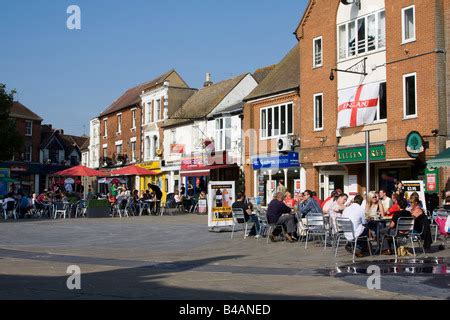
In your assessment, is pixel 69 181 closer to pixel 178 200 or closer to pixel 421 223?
pixel 178 200

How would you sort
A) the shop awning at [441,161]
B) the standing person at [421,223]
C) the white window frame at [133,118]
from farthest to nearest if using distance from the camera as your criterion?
the white window frame at [133,118] < the shop awning at [441,161] < the standing person at [421,223]

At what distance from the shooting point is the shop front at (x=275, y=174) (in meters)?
30.0

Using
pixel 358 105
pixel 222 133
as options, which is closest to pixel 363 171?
pixel 358 105

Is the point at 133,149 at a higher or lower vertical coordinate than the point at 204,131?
lower

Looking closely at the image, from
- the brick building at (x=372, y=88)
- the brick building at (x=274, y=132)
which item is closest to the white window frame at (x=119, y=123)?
the brick building at (x=274, y=132)

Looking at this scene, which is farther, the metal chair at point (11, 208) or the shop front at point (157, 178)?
the shop front at point (157, 178)

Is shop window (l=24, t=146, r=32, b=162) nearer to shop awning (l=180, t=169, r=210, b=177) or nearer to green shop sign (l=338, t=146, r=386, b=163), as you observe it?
shop awning (l=180, t=169, r=210, b=177)

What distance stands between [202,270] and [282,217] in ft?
17.6

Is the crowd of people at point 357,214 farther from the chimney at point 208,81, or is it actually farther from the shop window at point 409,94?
the chimney at point 208,81

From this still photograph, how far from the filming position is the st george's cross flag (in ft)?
80.1

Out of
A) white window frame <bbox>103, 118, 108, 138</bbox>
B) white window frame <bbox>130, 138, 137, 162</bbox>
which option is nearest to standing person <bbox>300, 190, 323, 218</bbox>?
white window frame <bbox>130, 138, 137, 162</bbox>

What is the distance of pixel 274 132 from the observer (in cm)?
3203

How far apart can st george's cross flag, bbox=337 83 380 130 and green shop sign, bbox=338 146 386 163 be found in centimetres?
115

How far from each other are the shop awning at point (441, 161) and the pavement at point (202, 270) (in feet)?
18.0
